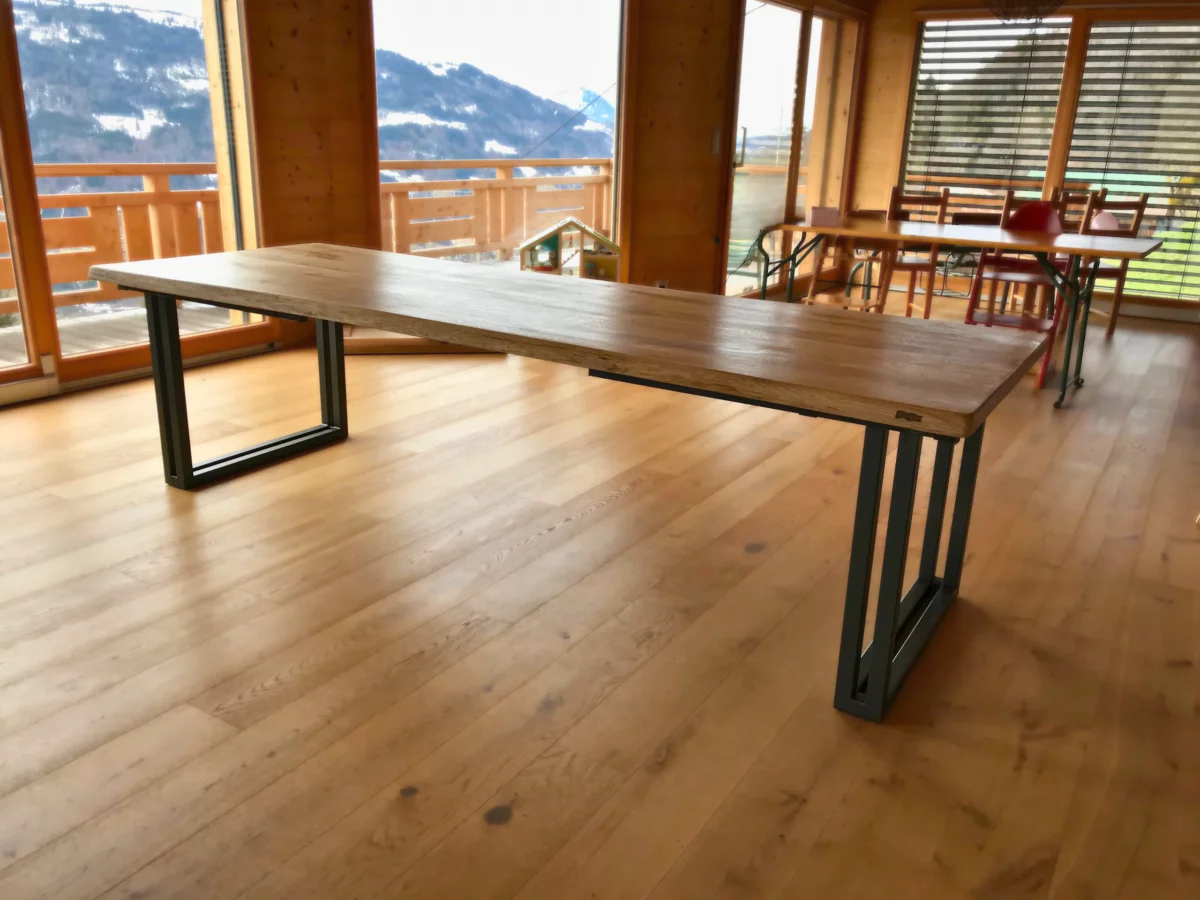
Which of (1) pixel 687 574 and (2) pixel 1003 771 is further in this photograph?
(1) pixel 687 574

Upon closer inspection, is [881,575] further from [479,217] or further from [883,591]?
[479,217]

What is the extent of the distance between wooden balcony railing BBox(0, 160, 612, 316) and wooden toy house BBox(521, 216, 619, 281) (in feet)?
5.80

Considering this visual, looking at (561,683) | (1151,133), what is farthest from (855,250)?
(561,683)

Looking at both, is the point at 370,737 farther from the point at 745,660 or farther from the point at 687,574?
the point at 687,574

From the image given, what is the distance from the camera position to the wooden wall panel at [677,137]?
17.8ft

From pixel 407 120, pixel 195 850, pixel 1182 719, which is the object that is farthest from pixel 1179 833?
pixel 407 120

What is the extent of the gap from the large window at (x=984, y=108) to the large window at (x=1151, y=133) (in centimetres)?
28

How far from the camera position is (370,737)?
1.74m

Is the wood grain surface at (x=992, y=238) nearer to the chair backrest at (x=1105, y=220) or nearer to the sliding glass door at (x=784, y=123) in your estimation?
the chair backrest at (x=1105, y=220)

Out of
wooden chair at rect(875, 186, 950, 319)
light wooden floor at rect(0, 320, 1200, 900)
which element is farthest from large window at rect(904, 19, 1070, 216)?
light wooden floor at rect(0, 320, 1200, 900)

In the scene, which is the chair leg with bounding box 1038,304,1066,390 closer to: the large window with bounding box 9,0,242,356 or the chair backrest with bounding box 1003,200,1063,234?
the chair backrest with bounding box 1003,200,1063,234

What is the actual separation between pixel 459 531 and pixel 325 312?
730 mm

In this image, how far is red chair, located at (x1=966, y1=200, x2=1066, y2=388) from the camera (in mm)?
4609

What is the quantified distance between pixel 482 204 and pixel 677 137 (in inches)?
81.6
